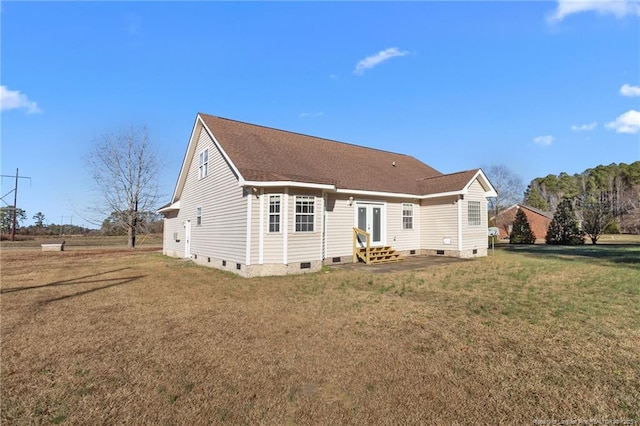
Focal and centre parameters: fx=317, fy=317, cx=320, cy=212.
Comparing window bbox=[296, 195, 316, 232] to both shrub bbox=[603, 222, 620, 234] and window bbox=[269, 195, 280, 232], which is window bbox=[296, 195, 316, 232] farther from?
shrub bbox=[603, 222, 620, 234]

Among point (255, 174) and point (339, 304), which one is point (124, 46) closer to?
point (255, 174)

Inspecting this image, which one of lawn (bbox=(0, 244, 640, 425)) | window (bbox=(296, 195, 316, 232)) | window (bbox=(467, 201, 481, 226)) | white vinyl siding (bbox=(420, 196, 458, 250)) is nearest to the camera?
lawn (bbox=(0, 244, 640, 425))

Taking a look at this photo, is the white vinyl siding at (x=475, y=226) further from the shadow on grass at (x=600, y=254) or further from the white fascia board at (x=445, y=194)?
the shadow on grass at (x=600, y=254)

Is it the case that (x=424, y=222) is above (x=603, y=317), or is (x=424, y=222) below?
above

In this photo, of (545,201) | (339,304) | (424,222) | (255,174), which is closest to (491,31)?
(424,222)

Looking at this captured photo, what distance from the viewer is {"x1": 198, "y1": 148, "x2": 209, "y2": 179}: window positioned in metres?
15.0

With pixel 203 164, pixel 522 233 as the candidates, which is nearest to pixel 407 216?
pixel 203 164

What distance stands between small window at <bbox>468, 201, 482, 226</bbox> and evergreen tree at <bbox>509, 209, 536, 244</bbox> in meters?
16.1

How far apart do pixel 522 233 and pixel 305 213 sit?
26016 millimetres

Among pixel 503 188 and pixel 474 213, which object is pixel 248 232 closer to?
→ pixel 474 213

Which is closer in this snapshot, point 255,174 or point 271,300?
point 271,300

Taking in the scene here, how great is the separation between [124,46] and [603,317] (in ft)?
57.8

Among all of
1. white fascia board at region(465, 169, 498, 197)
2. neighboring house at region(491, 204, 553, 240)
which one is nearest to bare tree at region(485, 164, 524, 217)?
neighboring house at region(491, 204, 553, 240)

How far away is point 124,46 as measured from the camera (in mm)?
13297
